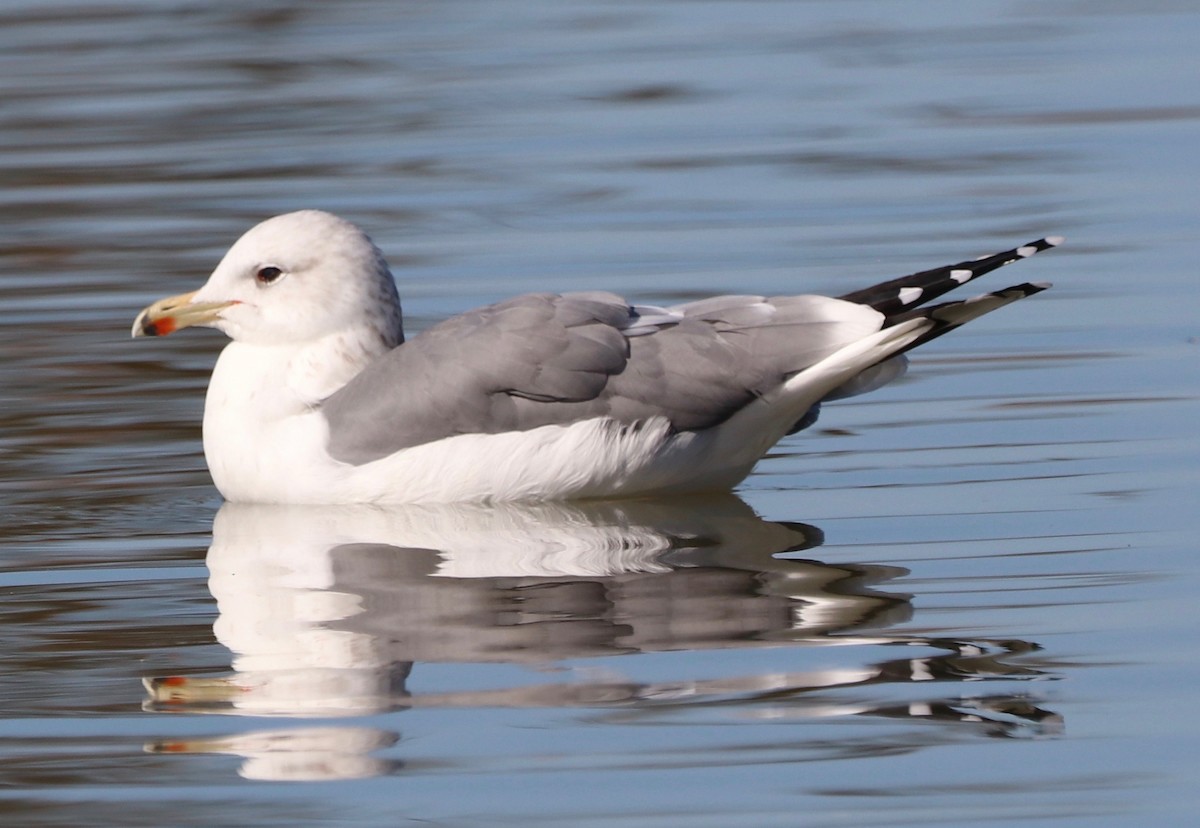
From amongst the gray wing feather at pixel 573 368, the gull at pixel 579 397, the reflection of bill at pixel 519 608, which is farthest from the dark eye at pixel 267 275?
the reflection of bill at pixel 519 608

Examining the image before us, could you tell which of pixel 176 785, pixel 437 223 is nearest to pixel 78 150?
pixel 437 223

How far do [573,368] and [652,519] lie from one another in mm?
521

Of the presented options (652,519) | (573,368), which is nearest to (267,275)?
(573,368)

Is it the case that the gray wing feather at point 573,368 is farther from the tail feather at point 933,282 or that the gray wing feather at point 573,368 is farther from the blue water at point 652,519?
the blue water at point 652,519

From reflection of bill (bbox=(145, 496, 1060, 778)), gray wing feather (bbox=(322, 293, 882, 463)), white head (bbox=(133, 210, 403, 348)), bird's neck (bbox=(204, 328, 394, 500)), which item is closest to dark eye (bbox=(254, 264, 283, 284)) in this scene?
white head (bbox=(133, 210, 403, 348))

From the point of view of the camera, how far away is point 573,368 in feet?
23.0

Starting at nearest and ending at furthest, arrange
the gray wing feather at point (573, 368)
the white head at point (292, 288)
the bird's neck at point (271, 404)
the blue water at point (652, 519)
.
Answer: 1. the blue water at point (652, 519)
2. the gray wing feather at point (573, 368)
3. the bird's neck at point (271, 404)
4. the white head at point (292, 288)

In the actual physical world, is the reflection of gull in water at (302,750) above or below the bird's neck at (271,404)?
below

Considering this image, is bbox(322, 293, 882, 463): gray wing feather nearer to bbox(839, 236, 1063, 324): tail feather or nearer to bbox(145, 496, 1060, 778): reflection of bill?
bbox(839, 236, 1063, 324): tail feather

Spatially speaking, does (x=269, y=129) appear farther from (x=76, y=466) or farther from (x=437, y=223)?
(x=76, y=466)

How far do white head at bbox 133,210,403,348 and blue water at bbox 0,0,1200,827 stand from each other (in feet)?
1.96

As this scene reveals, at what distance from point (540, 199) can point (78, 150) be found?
146 inches

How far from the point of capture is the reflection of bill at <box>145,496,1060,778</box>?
203 inches

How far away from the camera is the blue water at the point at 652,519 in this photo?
4.75 metres
